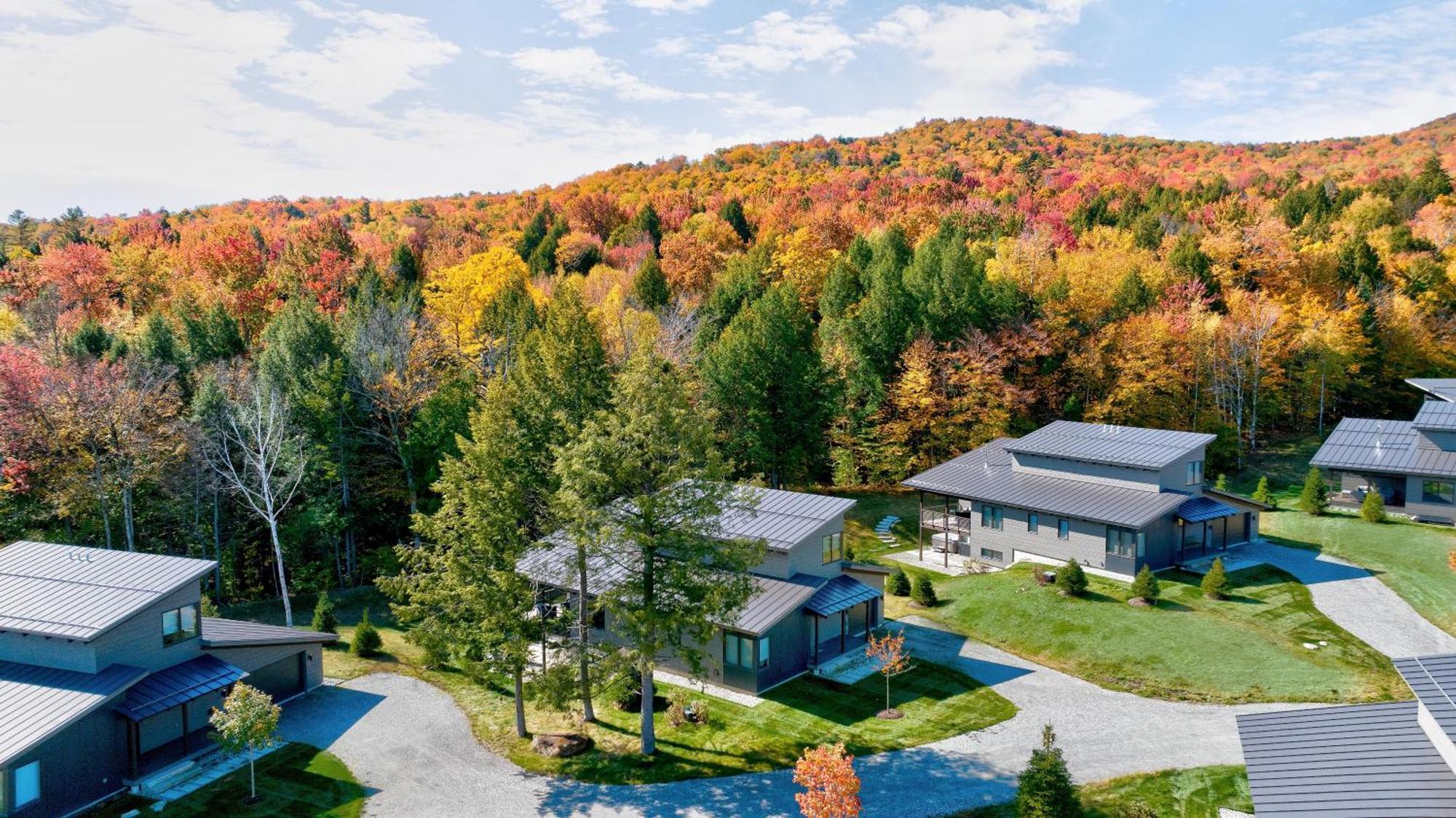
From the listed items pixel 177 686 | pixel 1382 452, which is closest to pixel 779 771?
pixel 177 686

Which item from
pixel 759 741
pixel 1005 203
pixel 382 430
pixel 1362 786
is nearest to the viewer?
pixel 1362 786

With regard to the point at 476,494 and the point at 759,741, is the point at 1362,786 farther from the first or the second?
the point at 476,494

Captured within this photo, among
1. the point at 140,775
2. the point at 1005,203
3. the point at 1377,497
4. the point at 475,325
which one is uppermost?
the point at 1005,203

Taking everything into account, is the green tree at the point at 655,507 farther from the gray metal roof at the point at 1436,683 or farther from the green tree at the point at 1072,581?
the green tree at the point at 1072,581

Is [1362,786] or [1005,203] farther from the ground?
[1005,203]

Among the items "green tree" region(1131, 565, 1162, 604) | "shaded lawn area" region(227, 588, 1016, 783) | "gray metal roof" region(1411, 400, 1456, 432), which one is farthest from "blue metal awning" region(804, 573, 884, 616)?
"gray metal roof" region(1411, 400, 1456, 432)

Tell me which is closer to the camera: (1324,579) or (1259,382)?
(1324,579)

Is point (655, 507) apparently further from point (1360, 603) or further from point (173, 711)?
point (1360, 603)

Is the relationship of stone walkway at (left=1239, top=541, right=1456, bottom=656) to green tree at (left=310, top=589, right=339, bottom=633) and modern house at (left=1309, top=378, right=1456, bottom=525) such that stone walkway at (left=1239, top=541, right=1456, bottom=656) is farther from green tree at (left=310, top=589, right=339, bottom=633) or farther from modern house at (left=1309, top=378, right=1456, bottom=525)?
green tree at (left=310, top=589, right=339, bottom=633)

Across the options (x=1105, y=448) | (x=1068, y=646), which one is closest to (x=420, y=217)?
(x=1105, y=448)
